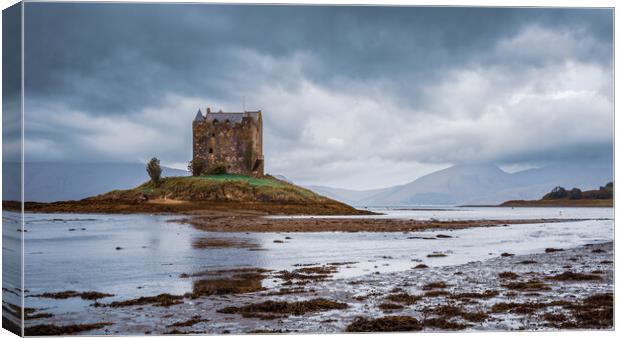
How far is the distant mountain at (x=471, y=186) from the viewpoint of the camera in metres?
14.8

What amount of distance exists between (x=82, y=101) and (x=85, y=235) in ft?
41.3

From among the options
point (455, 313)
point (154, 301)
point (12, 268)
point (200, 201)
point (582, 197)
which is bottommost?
point (455, 313)

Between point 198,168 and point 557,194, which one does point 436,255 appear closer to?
point 557,194

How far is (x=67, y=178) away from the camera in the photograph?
1412 cm

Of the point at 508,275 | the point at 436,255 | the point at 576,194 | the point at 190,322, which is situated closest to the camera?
the point at 190,322

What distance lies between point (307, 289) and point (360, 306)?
172 cm

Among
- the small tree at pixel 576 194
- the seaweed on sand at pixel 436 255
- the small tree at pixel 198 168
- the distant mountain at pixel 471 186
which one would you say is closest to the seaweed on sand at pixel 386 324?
the distant mountain at pixel 471 186

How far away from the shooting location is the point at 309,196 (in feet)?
105

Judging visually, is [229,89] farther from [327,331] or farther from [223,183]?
[223,183]

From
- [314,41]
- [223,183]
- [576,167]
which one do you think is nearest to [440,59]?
[314,41]

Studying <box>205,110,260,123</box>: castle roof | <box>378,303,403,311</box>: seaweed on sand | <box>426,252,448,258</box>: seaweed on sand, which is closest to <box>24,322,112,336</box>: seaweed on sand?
<box>378,303,403,311</box>: seaweed on sand

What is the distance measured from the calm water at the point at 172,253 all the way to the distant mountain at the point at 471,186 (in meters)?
1.30

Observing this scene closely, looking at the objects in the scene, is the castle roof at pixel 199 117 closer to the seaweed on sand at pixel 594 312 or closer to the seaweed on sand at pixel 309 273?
the seaweed on sand at pixel 309 273

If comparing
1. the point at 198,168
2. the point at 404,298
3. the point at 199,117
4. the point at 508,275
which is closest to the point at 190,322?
the point at 404,298
